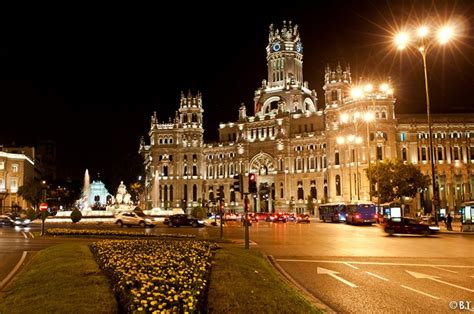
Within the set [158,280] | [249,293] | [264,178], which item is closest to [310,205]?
[264,178]

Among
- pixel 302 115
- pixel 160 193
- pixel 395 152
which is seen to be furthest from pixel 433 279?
pixel 160 193

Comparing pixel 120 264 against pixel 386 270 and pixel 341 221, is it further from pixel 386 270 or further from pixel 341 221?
pixel 341 221

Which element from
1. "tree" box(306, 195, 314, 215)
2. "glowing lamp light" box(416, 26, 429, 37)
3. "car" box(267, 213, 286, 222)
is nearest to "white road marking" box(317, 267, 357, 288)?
"glowing lamp light" box(416, 26, 429, 37)

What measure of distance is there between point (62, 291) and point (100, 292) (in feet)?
2.81

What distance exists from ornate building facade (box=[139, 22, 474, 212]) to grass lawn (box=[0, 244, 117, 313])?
81189mm

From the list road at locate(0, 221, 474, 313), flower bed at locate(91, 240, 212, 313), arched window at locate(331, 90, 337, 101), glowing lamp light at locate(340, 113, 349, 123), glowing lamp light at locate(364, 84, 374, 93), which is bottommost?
road at locate(0, 221, 474, 313)

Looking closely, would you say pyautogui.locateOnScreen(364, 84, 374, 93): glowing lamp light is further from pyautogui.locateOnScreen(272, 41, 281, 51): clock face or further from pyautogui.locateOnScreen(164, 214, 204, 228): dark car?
pyautogui.locateOnScreen(164, 214, 204, 228): dark car

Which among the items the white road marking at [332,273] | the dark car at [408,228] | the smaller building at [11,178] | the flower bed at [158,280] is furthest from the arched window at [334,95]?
the flower bed at [158,280]

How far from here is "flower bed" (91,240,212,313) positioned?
8.29m

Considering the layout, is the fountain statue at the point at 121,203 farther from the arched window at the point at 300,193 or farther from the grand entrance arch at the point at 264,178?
the arched window at the point at 300,193

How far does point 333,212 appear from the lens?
7269cm

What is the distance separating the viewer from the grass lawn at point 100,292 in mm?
9016

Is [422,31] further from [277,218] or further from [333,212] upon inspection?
[277,218]

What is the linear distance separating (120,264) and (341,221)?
61097mm
